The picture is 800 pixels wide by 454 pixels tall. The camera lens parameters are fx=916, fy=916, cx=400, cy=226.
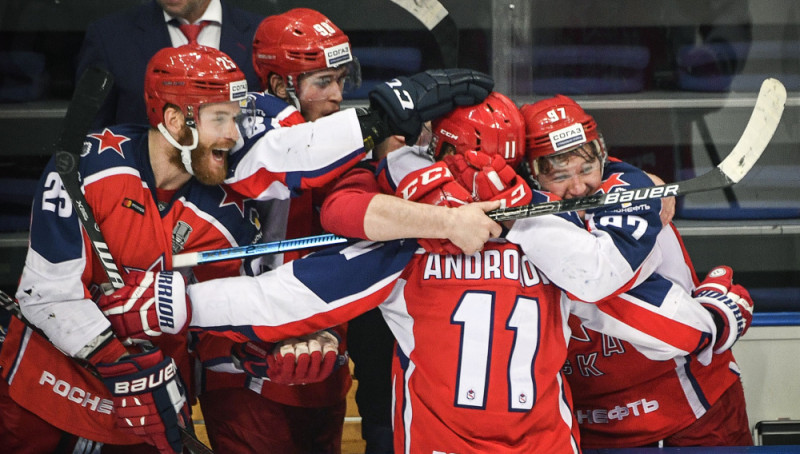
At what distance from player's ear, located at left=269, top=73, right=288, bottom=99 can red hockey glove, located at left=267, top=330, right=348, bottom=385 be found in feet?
2.19

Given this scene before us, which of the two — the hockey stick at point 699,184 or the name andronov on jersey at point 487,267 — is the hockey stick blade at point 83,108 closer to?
the hockey stick at point 699,184

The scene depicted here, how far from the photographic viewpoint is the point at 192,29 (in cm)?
276

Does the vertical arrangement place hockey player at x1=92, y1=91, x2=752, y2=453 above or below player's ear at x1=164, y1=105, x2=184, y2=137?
below

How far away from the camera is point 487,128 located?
1.83m

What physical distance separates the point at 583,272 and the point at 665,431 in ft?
2.20

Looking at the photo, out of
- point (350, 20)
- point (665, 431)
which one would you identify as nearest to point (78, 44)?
point (350, 20)

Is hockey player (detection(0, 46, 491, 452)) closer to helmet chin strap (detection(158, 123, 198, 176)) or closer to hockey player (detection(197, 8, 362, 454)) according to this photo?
helmet chin strap (detection(158, 123, 198, 176))

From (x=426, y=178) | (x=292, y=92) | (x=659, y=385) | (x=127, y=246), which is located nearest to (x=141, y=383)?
(x=127, y=246)

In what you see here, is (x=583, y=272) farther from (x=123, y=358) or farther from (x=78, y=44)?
(x=78, y=44)

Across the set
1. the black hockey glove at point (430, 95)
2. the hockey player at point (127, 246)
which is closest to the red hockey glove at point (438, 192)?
the black hockey glove at point (430, 95)

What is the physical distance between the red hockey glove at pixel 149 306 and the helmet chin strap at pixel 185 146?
9.8 inches

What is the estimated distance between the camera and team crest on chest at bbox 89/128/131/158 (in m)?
1.99

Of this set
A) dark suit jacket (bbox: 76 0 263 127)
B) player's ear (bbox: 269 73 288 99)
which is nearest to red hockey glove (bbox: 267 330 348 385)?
player's ear (bbox: 269 73 288 99)

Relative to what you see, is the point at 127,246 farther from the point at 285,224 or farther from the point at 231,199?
the point at 285,224
